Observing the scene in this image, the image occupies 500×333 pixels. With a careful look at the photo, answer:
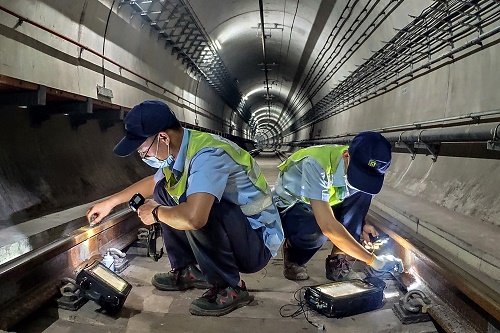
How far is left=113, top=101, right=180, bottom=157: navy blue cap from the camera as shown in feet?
Result: 7.70

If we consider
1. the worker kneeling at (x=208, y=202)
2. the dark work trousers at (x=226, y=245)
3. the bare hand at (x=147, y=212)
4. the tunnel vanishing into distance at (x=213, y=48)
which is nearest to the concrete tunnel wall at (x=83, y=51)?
the tunnel vanishing into distance at (x=213, y=48)

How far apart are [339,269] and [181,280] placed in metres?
1.20

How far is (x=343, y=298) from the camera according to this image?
258 centimetres

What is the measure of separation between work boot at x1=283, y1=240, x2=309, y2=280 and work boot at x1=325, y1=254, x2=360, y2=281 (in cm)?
19

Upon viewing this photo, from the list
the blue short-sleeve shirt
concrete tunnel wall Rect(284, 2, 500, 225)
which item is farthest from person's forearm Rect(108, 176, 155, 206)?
concrete tunnel wall Rect(284, 2, 500, 225)

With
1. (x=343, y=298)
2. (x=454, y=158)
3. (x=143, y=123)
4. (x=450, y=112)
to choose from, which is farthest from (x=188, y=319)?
(x=450, y=112)

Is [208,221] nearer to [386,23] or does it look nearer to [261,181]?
[261,181]

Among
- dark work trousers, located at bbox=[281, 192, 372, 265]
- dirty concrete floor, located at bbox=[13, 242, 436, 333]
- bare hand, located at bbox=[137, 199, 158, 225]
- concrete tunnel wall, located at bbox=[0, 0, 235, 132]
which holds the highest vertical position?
concrete tunnel wall, located at bbox=[0, 0, 235, 132]

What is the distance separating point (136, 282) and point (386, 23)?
19.5 feet

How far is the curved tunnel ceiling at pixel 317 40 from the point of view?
6.18m

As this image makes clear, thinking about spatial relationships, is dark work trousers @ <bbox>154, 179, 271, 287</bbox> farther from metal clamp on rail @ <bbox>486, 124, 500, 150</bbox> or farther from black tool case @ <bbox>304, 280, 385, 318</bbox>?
metal clamp on rail @ <bbox>486, 124, 500, 150</bbox>

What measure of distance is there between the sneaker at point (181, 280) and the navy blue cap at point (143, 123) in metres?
1.08

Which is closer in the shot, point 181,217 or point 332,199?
point 181,217

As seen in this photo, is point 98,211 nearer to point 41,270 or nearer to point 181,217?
point 41,270
